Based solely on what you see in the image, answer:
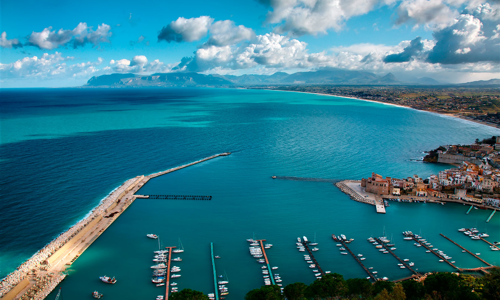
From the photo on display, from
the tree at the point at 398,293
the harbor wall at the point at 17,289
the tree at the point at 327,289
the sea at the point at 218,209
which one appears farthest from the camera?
the sea at the point at 218,209

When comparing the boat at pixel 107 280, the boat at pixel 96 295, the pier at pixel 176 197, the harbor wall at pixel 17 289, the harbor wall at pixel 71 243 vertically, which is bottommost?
the boat at pixel 96 295

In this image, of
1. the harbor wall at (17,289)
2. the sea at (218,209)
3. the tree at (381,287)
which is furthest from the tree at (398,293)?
the harbor wall at (17,289)

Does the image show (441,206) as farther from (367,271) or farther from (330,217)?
(367,271)

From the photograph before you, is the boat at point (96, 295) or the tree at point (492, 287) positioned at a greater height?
the tree at point (492, 287)

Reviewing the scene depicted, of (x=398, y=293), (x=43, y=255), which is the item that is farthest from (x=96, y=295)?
(x=398, y=293)

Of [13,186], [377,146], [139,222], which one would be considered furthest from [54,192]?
[377,146]

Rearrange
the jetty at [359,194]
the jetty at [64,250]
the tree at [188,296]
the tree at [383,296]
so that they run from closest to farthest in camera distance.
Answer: the tree at [383,296], the tree at [188,296], the jetty at [64,250], the jetty at [359,194]

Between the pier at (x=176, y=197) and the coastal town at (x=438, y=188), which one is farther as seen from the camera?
the pier at (x=176, y=197)

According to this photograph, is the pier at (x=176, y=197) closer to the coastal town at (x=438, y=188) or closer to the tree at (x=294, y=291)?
the coastal town at (x=438, y=188)
